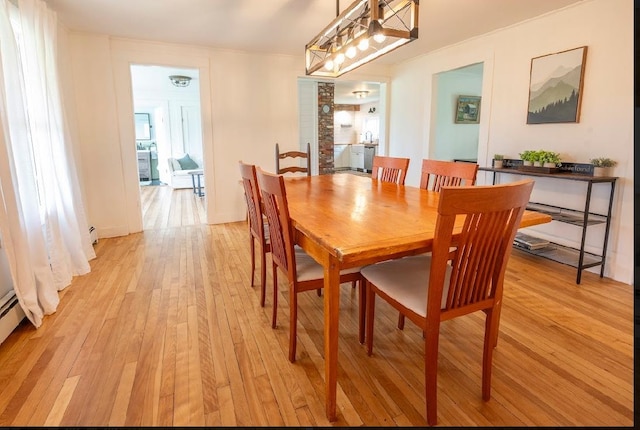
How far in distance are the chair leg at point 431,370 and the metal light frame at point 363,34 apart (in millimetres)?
1459

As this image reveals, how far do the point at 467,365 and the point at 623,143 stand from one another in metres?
2.21

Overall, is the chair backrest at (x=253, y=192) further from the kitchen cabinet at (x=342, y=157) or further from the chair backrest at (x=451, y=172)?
the kitchen cabinet at (x=342, y=157)

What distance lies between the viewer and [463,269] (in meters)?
1.31

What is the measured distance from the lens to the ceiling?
288 centimetres

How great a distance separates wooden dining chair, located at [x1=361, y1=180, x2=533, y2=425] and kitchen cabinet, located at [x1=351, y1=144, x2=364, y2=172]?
854 centimetres

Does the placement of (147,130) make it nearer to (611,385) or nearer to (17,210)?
(17,210)

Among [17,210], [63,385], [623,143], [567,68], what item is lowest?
[63,385]

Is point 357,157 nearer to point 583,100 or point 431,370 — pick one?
point 583,100

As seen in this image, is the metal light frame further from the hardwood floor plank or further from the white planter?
the hardwood floor plank

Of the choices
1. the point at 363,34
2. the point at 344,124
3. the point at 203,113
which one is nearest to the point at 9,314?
the point at 363,34

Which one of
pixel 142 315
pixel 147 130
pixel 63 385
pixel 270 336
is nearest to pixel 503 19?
pixel 270 336

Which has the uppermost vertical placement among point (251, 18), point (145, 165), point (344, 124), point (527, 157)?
point (251, 18)

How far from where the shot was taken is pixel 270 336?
1975mm

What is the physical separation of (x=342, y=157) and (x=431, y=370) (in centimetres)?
980
